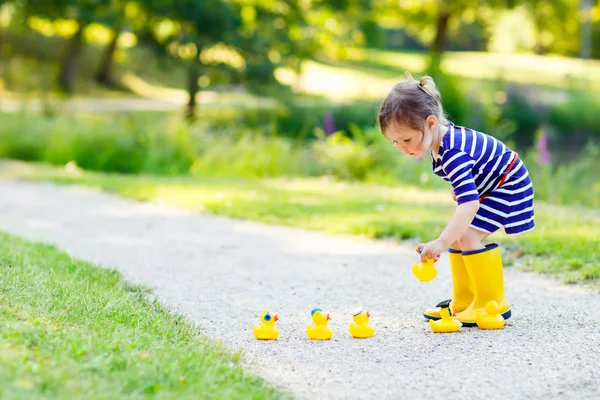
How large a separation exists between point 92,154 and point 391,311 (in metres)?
8.83

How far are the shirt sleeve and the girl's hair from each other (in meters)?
0.21

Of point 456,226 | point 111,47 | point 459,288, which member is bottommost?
point 459,288

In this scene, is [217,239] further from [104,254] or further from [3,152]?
[3,152]

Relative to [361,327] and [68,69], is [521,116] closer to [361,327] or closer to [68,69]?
[68,69]

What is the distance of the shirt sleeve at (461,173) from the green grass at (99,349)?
134 centimetres

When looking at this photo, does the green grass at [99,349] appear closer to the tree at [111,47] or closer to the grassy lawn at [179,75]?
the tree at [111,47]

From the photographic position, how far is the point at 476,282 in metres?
4.01

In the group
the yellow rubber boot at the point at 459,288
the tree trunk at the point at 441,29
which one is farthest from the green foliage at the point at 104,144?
the tree trunk at the point at 441,29

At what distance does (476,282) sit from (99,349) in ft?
6.41

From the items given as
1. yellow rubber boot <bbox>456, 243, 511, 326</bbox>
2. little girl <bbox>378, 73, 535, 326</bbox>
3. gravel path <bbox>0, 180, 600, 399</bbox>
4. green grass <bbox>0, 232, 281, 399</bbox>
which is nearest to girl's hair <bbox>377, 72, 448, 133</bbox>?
little girl <bbox>378, 73, 535, 326</bbox>

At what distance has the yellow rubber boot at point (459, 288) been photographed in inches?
163

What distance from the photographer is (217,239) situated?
6.42m

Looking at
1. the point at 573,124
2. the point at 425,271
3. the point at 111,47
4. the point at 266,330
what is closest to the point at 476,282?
the point at 425,271

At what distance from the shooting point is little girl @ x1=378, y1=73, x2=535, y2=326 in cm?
377
